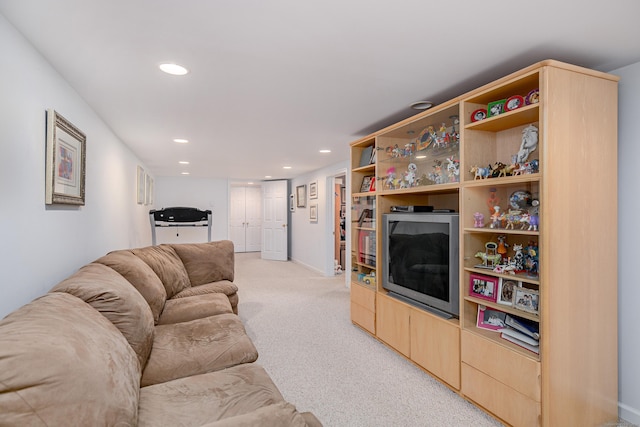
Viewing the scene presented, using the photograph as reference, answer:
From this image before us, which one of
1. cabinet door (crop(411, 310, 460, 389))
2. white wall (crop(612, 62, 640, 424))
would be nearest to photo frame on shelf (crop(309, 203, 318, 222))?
cabinet door (crop(411, 310, 460, 389))

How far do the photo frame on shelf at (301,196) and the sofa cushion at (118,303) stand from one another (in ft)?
20.2

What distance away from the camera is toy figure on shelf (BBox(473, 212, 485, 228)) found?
234 centimetres

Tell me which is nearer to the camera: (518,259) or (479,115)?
(518,259)

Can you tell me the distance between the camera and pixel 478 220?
2.35 m

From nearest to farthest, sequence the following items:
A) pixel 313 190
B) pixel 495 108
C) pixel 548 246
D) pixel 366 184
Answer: pixel 548 246
pixel 495 108
pixel 366 184
pixel 313 190

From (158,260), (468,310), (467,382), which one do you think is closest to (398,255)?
(468,310)

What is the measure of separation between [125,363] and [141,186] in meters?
5.08

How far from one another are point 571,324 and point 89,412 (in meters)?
2.26

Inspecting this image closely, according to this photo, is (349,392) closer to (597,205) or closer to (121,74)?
(597,205)

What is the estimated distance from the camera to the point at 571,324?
74.6 inches

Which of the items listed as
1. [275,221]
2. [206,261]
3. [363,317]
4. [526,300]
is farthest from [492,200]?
[275,221]

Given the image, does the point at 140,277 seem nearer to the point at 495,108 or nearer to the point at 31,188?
the point at 31,188

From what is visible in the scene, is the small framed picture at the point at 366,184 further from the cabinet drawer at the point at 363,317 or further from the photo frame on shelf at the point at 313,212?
the photo frame on shelf at the point at 313,212

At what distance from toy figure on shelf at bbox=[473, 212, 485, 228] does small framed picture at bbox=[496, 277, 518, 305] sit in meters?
0.38
